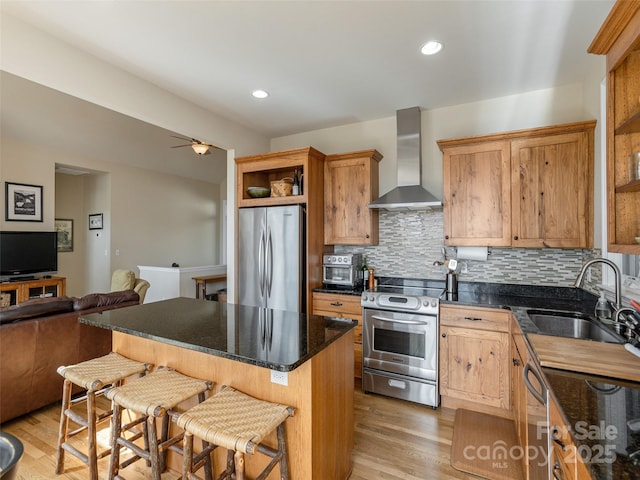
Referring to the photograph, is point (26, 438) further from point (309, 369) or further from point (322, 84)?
point (322, 84)

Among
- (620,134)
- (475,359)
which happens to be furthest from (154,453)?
(620,134)

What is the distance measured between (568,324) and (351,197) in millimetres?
2147

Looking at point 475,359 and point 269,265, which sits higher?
point 269,265

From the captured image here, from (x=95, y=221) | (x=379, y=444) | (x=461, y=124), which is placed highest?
(x=461, y=124)

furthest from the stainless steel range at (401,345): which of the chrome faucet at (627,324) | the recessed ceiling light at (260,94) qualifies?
the recessed ceiling light at (260,94)

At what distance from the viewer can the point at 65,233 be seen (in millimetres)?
6262

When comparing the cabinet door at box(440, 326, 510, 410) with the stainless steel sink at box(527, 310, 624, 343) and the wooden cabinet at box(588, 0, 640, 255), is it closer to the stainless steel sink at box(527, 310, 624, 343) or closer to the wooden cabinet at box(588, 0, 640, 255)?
the stainless steel sink at box(527, 310, 624, 343)

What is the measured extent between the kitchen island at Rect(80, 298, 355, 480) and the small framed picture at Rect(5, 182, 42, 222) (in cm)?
438

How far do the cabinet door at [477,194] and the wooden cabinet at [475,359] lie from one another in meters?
0.69

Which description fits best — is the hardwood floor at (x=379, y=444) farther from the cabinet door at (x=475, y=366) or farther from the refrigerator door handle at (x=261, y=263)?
the refrigerator door handle at (x=261, y=263)

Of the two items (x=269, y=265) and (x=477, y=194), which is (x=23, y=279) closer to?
(x=269, y=265)

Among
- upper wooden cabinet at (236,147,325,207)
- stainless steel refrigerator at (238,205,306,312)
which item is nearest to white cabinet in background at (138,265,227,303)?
stainless steel refrigerator at (238,205,306,312)

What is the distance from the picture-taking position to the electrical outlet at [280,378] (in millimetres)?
1539

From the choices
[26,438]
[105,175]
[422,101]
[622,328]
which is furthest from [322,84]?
[105,175]
